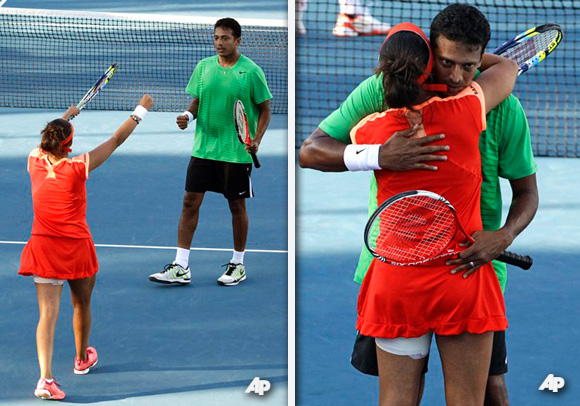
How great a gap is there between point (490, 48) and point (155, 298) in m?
7.67

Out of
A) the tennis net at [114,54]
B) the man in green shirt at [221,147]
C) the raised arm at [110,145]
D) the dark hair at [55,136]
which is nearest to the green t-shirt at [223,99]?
the man in green shirt at [221,147]

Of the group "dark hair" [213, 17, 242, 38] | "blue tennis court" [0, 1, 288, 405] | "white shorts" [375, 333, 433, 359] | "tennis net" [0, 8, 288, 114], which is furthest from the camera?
"tennis net" [0, 8, 288, 114]

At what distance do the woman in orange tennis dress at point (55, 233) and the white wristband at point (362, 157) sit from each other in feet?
7.22

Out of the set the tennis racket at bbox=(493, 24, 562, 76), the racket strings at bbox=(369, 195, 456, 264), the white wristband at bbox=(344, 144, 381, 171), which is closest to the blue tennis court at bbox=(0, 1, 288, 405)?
the tennis racket at bbox=(493, 24, 562, 76)

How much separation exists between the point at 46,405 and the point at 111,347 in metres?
0.75

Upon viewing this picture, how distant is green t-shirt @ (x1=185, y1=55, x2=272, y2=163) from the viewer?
6.64 m

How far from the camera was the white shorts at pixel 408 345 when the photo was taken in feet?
10.1

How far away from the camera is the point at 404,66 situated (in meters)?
2.81

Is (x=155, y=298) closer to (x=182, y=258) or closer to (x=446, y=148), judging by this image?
(x=182, y=258)

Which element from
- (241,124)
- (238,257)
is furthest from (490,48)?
(241,124)

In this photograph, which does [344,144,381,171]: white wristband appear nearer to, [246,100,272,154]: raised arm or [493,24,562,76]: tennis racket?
[493,24,562,76]: tennis racket

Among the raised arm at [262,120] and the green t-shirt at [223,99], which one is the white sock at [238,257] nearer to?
the green t-shirt at [223,99]

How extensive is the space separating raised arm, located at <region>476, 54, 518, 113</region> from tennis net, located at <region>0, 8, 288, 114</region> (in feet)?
27.6

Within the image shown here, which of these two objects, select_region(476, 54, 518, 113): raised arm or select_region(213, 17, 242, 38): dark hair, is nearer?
select_region(476, 54, 518, 113): raised arm
